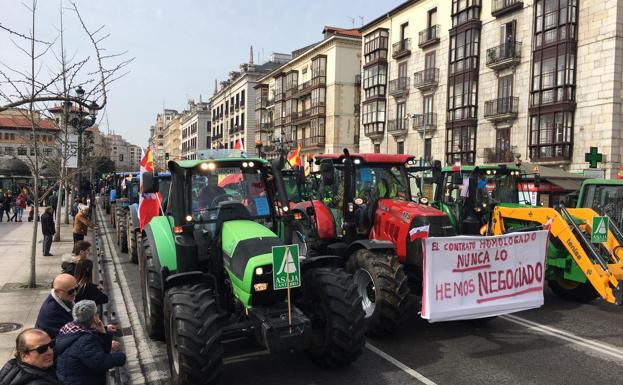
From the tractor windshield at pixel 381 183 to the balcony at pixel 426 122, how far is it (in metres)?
25.8

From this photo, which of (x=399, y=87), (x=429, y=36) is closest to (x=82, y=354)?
(x=429, y=36)

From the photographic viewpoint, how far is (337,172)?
9.13 m

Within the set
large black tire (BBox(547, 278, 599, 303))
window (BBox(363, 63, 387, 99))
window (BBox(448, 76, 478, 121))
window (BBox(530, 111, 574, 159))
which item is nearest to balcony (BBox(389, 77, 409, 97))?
window (BBox(363, 63, 387, 99))

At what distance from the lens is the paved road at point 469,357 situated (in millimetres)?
5445

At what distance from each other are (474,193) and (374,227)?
2935 millimetres

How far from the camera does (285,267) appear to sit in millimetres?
4844

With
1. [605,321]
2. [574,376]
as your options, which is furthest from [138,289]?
[605,321]

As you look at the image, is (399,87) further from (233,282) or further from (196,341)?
(196,341)

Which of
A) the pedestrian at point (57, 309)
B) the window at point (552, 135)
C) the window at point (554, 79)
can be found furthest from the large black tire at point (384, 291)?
the window at point (554, 79)

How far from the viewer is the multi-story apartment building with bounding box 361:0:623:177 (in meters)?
23.9

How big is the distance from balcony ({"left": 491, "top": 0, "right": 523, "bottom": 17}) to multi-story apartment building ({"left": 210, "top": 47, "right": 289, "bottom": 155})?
3709 centimetres

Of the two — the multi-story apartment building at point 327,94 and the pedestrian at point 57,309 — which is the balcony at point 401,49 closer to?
the multi-story apartment building at point 327,94

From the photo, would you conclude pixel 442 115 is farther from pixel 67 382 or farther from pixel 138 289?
pixel 67 382

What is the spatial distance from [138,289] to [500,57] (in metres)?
26.2
